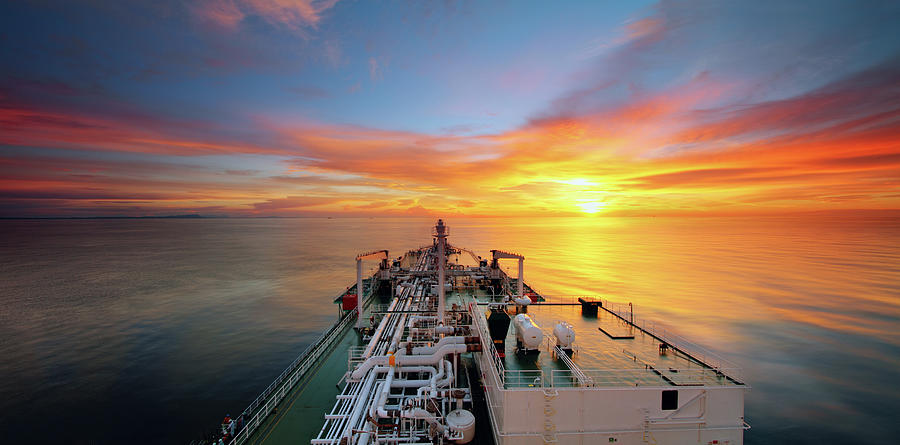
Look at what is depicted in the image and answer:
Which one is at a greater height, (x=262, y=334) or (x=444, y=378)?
(x=444, y=378)

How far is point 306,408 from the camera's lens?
20.0 metres

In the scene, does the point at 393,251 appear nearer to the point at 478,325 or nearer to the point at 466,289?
the point at 466,289

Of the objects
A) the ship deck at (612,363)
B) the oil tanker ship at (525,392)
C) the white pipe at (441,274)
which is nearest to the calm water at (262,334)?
the oil tanker ship at (525,392)

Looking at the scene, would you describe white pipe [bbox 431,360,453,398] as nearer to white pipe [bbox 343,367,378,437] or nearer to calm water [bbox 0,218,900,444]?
white pipe [bbox 343,367,378,437]

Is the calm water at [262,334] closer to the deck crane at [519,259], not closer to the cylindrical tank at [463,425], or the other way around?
the cylindrical tank at [463,425]

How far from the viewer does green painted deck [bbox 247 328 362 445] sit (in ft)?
57.3

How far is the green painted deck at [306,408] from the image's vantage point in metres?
17.5

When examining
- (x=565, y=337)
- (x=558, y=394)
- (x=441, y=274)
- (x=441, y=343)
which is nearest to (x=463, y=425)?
(x=558, y=394)

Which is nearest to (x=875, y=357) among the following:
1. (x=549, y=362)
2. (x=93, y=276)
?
(x=549, y=362)

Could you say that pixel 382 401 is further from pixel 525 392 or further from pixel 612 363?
pixel 612 363

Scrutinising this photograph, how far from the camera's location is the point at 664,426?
13.4 meters

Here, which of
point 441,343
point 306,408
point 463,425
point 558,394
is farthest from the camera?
point 441,343

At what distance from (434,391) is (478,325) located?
4575 mm

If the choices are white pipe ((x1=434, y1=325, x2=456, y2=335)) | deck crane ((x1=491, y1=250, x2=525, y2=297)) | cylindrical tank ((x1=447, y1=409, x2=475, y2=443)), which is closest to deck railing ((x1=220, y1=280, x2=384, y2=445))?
white pipe ((x1=434, y1=325, x2=456, y2=335))
